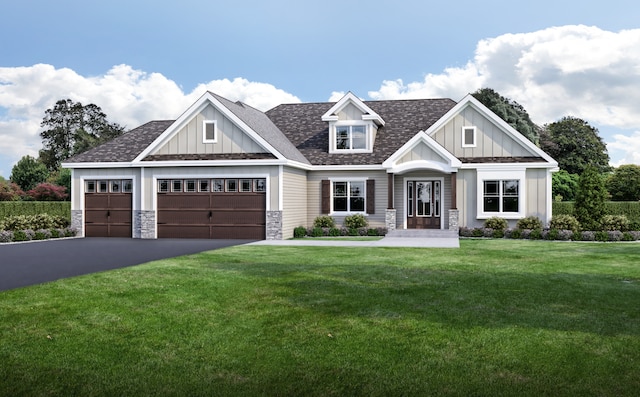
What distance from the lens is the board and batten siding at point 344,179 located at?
85.4 ft

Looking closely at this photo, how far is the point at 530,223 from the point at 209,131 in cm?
1386

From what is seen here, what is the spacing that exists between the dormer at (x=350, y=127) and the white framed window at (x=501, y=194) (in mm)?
5304

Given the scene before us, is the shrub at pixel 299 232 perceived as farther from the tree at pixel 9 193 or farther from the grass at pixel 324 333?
the tree at pixel 9 193

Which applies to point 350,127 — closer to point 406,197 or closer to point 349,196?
point 349,196

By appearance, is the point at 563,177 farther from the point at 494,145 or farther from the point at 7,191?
the point at 7,191

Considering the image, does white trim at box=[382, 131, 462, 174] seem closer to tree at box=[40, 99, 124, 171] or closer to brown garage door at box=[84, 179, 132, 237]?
brown garage door at box=[84, 179, 132, 237]

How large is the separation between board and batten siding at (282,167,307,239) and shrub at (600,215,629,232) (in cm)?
1249

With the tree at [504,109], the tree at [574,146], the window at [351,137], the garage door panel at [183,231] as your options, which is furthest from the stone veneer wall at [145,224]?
the tree at [574,146]

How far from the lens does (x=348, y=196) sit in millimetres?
26547

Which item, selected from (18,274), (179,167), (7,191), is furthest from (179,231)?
(7,191)

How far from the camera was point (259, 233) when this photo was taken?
23.8 meters

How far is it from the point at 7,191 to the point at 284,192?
33.0m

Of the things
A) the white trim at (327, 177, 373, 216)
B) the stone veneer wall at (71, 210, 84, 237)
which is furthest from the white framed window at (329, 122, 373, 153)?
the stone veneer wall at (71, 210, 84, 237)

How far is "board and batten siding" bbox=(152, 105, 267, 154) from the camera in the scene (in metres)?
24.1
